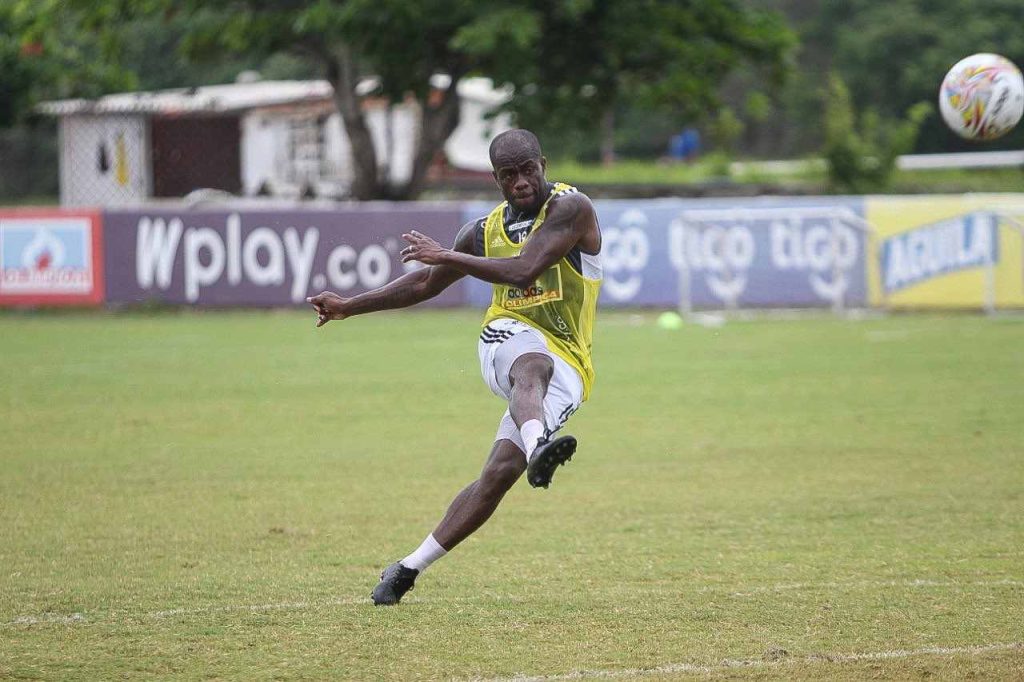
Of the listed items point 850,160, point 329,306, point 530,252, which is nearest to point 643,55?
point 850,160

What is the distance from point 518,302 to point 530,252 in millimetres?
458

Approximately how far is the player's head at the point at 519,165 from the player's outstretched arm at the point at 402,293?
461 mm

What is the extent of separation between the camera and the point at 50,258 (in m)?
23.8

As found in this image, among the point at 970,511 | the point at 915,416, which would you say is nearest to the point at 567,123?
the point at 915,416

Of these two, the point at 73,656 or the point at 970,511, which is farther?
the point at 970,511

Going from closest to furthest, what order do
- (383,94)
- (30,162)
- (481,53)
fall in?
1. (481,53)
2. (383,94)
3. (30,162)

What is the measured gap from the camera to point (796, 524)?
29.1 ft

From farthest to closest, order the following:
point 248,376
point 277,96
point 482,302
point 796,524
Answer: point 277,96, point 482,302, point 248,376, point 796,524

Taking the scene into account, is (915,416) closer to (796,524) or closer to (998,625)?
(796,524)

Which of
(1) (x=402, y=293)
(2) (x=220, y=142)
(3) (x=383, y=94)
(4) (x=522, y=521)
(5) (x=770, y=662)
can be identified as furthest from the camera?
(2) (x=220, y=142)

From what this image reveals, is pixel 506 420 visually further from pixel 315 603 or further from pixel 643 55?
pixel 643 55

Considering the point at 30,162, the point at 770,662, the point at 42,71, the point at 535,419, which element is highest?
the point at 42,71

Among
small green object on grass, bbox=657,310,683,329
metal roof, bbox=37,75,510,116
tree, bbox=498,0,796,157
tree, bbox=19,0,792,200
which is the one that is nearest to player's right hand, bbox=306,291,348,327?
small green object on grass, bbox=657,310,683,329

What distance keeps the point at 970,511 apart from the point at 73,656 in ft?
18.2
